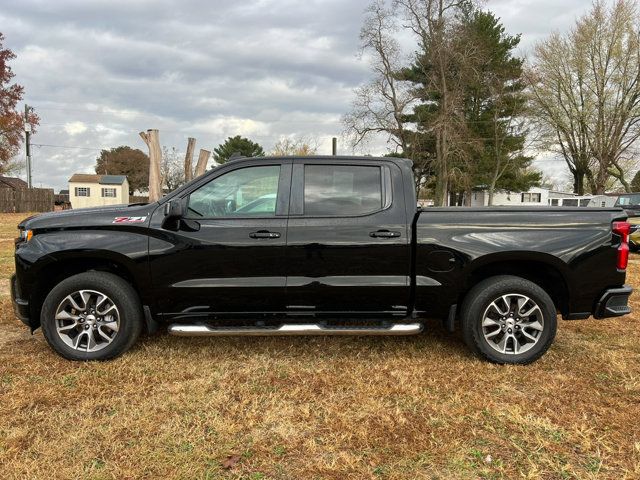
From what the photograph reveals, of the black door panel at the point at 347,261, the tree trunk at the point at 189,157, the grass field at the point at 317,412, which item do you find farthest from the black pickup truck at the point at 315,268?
the tree trunk at the point at 189,157

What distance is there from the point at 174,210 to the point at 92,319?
3.86 ft

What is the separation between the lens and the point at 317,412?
3.18 m

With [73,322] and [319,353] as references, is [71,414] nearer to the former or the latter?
[73,322]

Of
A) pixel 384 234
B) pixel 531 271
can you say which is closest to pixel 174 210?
pixel 384 234

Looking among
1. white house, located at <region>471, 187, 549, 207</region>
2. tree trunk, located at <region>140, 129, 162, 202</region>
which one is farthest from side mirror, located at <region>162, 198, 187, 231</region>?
white house, located at <region>471, 187, 549, 207</region>

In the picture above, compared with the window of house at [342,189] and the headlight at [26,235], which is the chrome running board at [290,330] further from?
the headlight at [26,235]

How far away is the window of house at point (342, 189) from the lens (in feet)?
13.1

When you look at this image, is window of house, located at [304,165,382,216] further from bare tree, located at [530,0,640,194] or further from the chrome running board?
bare tree, located at [530,0,640,194]

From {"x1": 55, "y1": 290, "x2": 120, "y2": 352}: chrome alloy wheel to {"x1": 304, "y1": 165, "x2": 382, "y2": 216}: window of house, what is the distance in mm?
1842

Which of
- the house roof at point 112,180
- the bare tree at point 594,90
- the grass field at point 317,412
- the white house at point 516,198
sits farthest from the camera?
the house roof at point 112,180

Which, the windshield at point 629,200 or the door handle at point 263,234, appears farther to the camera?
the windshield at point 629,200

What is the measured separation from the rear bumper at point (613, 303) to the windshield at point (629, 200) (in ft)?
46.5

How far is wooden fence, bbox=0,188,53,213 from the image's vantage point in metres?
32.2

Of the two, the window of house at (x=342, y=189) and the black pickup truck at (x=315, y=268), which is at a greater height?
the window of house at (x=342, y=189)
